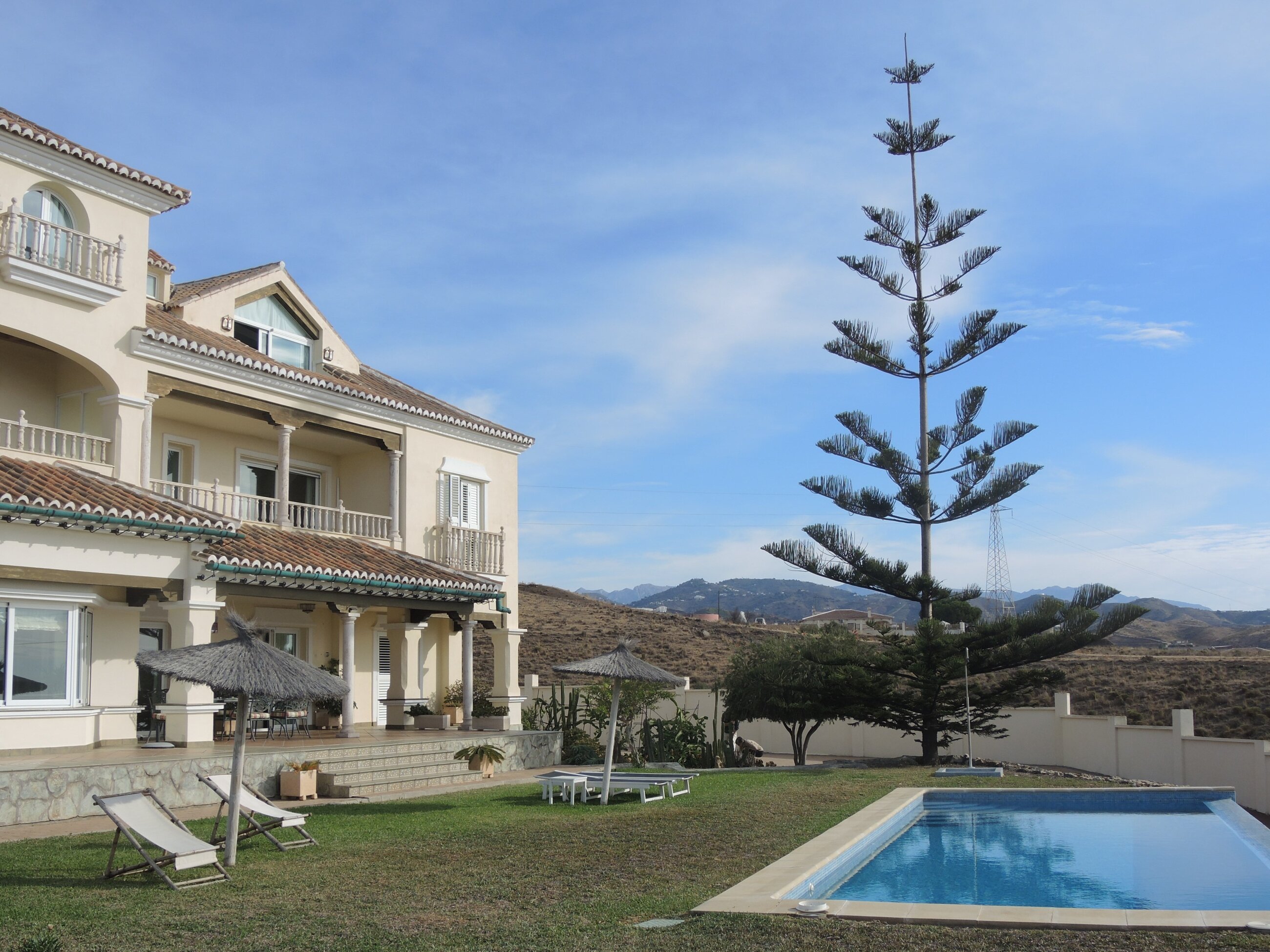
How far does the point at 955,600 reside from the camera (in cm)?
2148

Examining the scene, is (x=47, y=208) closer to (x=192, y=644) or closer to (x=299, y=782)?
(x=192, y=644)

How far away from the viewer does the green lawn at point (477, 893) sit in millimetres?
6246

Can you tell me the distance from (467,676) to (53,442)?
8292 millimetres

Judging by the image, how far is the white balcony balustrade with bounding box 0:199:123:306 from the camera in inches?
565

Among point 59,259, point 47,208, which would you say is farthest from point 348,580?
point 47,208

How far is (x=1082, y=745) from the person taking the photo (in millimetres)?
22078

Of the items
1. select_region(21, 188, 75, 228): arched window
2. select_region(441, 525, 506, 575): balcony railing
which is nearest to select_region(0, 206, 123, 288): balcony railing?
select_region(21, 188, 75, 228): arched window

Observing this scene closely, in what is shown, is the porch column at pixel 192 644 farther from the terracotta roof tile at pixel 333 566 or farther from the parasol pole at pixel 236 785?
the parasol pole at pixel 236 785

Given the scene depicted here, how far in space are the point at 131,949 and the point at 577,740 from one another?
1606 cm

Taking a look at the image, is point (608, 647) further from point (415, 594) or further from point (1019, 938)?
point (1019, 938)

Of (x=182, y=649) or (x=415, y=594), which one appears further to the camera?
(x=415, y=594)

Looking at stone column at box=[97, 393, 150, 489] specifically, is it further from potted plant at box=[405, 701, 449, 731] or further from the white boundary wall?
the white boundary wall

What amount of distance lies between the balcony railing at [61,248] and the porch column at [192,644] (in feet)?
14.2

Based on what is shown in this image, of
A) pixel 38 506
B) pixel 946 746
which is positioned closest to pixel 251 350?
pixel 38 506
